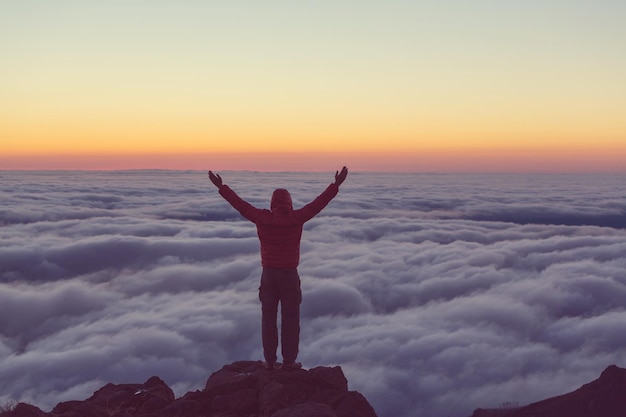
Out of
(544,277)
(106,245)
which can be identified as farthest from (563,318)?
(106,245)

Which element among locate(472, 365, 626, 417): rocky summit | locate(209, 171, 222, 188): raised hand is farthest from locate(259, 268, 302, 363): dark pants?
locate(472, 365, 626, 417): rocky summit

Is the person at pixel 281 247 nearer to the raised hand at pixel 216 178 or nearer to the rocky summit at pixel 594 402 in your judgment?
the raised hand at pixel 216 178

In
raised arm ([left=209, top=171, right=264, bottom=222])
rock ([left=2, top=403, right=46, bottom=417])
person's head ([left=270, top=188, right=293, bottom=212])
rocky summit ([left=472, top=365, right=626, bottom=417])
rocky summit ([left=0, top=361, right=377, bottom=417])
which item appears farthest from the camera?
rocky summit ([left=472, top=365, right=626, bottom=417])

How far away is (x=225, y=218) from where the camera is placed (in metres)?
167

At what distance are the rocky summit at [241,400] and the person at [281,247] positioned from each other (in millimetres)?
546

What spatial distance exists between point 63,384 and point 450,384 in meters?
28.8

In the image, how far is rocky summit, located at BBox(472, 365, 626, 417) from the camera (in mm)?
11984

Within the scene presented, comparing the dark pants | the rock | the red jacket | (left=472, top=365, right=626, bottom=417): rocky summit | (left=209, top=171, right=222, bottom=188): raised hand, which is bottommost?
(left=472, top=365, right=626, bottom=417): rocky summit

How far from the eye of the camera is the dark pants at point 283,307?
8086mm

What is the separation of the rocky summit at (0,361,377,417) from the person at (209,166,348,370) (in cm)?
55

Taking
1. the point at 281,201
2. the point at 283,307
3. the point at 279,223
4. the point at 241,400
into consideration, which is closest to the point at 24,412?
the point at 241,400

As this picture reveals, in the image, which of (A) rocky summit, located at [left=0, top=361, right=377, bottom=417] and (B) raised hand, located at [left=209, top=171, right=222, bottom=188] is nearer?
(A) rocky summit, located at [left=0, top=361, right=377, bottom=417]

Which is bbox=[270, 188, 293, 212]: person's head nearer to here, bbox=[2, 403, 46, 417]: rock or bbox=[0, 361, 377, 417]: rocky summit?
bbox=[0, 361, 377, 417]: rocky summit

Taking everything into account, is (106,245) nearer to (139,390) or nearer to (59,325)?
(59,325)
